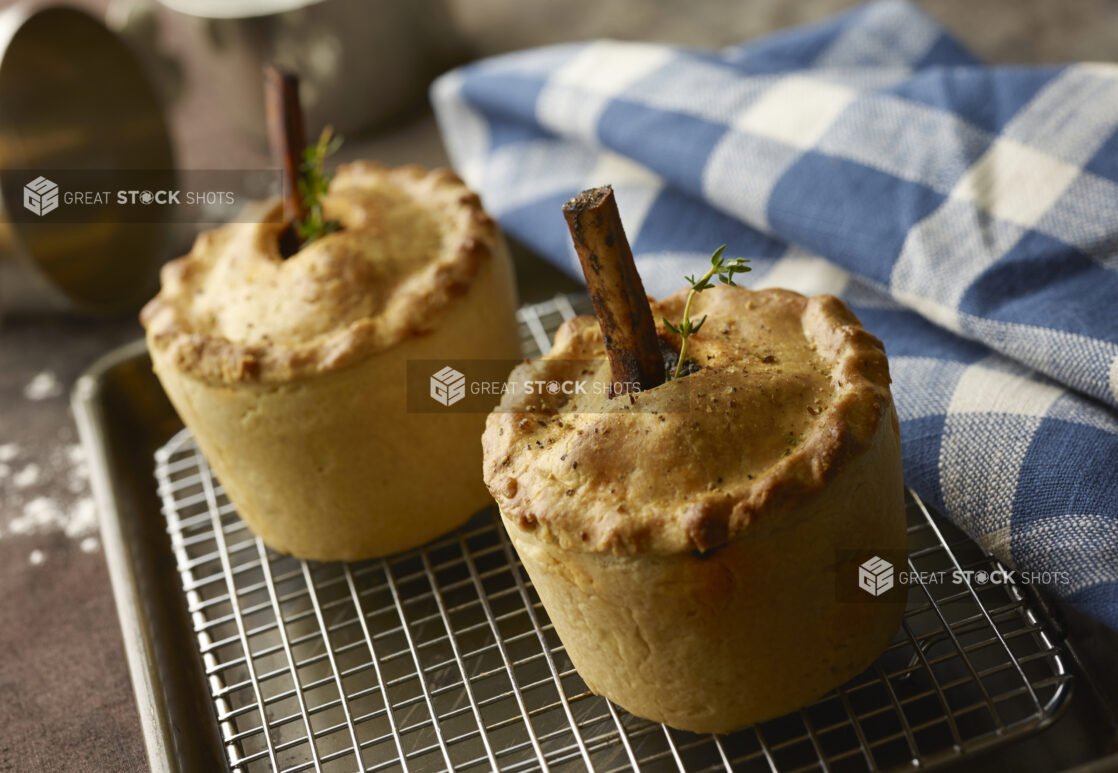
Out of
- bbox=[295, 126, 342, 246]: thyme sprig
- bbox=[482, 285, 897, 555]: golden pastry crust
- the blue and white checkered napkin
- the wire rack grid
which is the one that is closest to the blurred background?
the wire rack grid

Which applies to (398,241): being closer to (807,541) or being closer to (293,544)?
(293,544)

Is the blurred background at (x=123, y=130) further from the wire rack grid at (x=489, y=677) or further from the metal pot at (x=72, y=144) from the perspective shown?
the wire rack grid at (x=489, y=677)

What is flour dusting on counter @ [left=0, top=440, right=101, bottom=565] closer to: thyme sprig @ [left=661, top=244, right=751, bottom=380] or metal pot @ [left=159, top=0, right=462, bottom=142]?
metal pot @ [left=159, top=0, right=462, bottom=142]

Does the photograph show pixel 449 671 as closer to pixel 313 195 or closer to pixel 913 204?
pixel 313 195

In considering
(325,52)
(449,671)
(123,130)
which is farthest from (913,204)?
(123,130)

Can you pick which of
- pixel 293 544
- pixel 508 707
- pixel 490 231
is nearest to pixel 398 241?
pixel 490 231

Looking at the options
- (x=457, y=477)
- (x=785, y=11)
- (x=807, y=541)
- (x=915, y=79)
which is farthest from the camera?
(x=785, y=11)

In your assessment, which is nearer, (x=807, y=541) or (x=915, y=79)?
(x=807, y=541)
